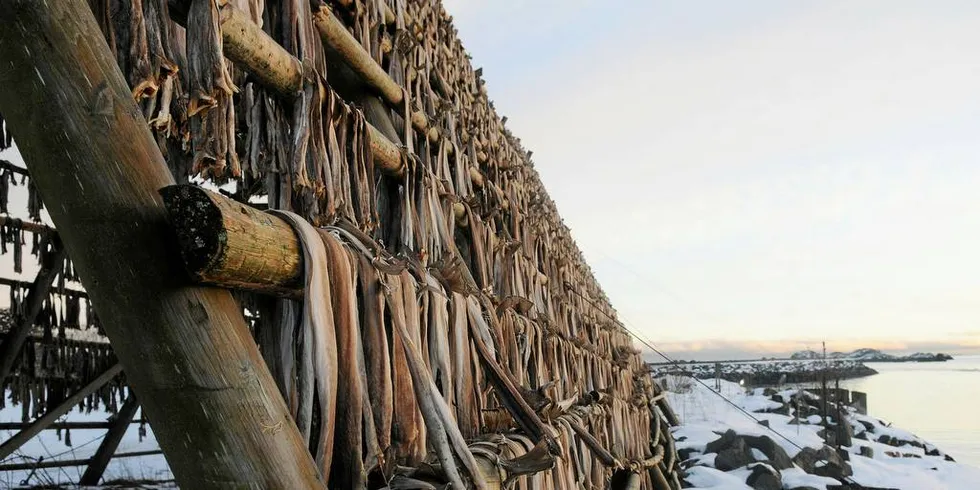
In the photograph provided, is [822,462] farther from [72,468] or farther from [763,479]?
[72,468]

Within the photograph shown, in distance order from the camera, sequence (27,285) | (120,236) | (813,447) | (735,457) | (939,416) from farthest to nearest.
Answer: (939,416)
(813,447)
(735,457)
(27,285)
(120,236)

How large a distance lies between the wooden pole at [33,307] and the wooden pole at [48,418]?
0.35 m

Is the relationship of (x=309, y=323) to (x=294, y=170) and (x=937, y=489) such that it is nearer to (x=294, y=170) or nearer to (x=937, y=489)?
(x=294, y=170)

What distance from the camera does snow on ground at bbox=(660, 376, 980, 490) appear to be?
11.0 m

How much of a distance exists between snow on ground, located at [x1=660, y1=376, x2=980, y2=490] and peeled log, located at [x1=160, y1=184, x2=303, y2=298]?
26.2 feet

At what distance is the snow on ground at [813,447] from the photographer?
1096 centimetres

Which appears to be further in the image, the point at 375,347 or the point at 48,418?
the point at 48,418

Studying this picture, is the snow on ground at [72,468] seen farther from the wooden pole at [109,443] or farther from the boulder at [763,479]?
the boulder at [763,479]

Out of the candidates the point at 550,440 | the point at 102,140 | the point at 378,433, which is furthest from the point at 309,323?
the point at 550,440

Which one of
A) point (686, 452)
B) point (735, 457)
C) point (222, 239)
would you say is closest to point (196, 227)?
point (222, 239)

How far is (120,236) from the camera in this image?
2.74 feet

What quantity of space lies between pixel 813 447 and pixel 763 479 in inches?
186

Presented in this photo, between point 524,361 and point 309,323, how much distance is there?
66.5 inches

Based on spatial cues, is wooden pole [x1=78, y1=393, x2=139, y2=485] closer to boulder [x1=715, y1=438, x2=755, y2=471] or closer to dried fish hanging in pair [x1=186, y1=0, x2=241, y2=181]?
dried fish hanging in pair [x1=186, y1=0, x2=241, y2=181]
